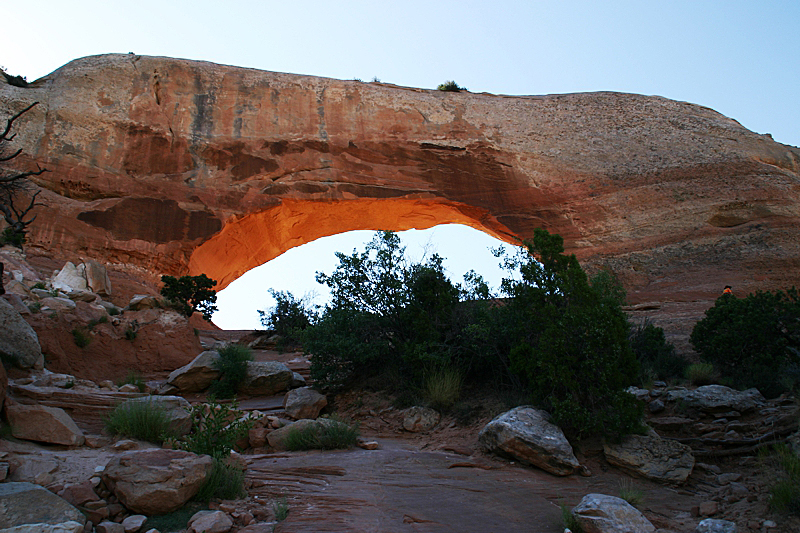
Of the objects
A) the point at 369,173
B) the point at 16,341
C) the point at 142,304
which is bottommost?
the point at 16,341

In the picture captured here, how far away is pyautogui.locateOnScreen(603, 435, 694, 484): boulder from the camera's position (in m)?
5.84

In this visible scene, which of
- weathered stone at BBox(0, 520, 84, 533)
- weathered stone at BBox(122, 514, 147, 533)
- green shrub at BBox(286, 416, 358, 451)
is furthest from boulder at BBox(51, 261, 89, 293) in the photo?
weathered stone at BBox(0, 520, 84, 533)

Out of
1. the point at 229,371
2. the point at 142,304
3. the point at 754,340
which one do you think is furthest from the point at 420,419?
the point at 142,304

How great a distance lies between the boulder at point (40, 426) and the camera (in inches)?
191

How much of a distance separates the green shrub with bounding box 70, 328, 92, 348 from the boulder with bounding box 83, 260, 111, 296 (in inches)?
169

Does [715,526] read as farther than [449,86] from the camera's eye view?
No

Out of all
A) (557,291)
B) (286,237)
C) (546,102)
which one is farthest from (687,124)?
(557,291)

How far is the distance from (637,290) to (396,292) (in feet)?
38.2

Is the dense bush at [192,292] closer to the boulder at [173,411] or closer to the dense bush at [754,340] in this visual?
the boulder at [173,411]

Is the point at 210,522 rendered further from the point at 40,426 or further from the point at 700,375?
the point at 700,375

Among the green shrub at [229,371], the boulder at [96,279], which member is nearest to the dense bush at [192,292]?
the boulder at [96,279]

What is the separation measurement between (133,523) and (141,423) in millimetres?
1840

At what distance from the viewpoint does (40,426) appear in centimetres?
493

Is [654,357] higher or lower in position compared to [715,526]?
higher
